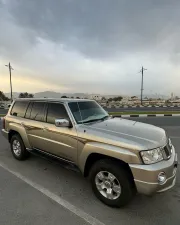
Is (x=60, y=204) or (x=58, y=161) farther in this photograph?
(x=58, y=161)

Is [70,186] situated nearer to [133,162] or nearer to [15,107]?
[133,162]

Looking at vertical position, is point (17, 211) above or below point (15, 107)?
below

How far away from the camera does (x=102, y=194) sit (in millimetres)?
2971

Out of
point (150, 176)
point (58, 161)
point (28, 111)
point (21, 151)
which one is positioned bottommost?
point (21, 151)

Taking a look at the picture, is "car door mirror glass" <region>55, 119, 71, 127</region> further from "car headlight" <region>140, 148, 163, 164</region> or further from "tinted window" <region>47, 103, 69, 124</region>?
"car headlight" <region>140, 148, 163, 164</region>

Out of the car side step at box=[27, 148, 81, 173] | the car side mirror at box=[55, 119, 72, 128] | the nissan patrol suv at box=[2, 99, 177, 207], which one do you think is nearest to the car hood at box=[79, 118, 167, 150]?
the nissan patrol suv at box=[2, 99, 177, 207]

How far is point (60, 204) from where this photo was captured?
2928 millimetres

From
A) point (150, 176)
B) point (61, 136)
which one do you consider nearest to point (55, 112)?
point (61, 136)

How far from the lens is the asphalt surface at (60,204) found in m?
2.58

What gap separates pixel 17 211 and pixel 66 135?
1448 millimetres

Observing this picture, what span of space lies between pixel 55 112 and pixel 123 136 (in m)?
1.69

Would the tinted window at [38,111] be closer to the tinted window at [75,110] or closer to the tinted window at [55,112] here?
the tinted window at [55,112]

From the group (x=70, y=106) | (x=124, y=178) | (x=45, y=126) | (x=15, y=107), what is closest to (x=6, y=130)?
(x=15, y=107)

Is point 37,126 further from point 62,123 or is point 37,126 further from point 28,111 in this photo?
point 62,123
